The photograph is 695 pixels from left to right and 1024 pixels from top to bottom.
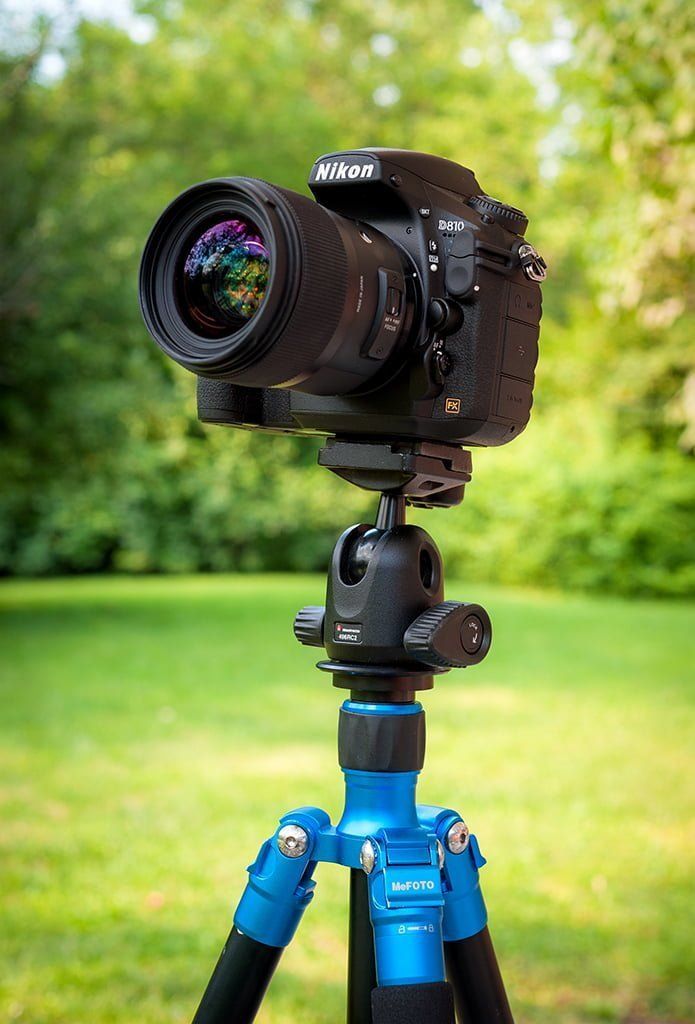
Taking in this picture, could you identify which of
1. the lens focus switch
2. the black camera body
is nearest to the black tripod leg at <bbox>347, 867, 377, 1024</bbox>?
the black camera body

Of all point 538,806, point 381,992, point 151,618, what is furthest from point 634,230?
point 151,618

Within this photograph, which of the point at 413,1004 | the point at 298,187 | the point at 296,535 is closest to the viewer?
the point at 413,1004

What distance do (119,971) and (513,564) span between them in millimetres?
9384

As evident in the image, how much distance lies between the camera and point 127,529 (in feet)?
45.2

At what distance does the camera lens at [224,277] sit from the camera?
53.4 inches

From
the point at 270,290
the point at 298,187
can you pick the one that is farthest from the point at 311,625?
the point at 298,187

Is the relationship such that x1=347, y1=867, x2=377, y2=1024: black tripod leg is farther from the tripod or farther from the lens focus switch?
the lens focus switch

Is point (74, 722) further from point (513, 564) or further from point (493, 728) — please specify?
point (513, 564)

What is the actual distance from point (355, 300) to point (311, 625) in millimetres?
439

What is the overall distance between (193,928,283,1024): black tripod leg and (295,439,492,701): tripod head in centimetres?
35

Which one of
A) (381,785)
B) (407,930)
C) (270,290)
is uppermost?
(270,290)

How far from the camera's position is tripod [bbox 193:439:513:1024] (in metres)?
1.45

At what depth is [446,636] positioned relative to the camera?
4.69 ft

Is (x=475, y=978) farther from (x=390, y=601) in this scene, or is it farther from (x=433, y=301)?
(x=433, y=301)
